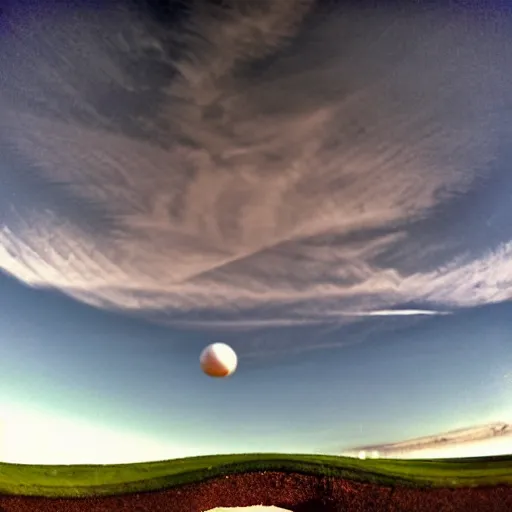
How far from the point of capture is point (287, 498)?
5051mm

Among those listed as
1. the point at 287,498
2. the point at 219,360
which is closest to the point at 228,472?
the point at 287,498

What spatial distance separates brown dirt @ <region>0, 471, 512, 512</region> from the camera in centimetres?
492

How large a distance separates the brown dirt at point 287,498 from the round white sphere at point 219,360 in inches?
34.8

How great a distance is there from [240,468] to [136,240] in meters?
2.08

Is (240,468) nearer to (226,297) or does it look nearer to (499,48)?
(226,297)

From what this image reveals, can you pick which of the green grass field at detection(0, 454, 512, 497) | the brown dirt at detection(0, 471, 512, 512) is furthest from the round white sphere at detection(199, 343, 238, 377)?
the brown dirt at detection(0, 471, 512, 512)

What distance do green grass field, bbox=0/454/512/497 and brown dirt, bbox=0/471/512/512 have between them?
54 millimetres

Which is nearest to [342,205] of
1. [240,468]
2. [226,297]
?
[226,297]

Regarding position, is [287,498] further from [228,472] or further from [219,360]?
[219,360]

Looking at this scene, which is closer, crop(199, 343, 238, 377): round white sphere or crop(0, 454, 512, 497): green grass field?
crop(0, 454, 512, 497): green grass field

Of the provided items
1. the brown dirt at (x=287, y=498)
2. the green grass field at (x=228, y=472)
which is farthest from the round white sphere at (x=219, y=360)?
the brown dirt at (x=287, y=498)

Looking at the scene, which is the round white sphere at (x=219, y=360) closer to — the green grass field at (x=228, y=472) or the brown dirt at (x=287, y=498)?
the green grass field at (x=228, y=472)

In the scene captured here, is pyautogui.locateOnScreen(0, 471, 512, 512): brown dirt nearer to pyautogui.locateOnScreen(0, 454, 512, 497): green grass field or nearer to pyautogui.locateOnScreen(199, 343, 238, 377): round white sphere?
pyautogui.locateOnScreen(0, 454, 512, 497): green grass field

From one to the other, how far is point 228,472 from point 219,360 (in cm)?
92
